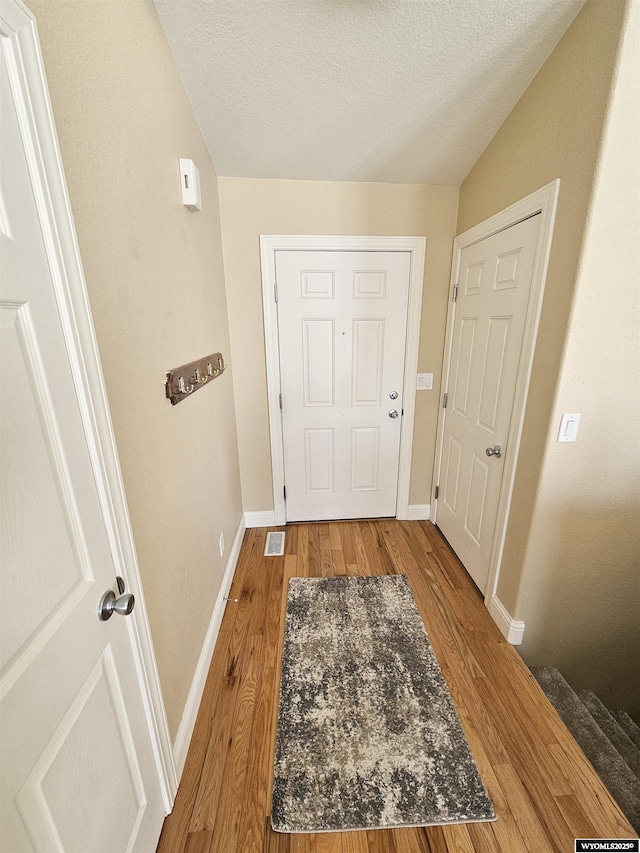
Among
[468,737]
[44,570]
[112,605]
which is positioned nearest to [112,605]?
[112,605]

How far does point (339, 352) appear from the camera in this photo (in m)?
2.27

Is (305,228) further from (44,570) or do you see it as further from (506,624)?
(506,624)

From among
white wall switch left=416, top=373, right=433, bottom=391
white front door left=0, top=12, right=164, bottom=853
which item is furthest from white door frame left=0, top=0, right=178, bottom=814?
white wall switch left=416, top=373, right=433, bottom=391

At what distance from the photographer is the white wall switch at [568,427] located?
1354mm

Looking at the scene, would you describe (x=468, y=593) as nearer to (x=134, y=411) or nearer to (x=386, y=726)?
(x=386, y=726)

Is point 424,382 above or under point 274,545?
above

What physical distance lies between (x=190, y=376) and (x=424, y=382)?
5.33ft

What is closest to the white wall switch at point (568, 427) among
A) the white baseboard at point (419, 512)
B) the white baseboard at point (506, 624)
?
the white baseboard at point (506, 624)

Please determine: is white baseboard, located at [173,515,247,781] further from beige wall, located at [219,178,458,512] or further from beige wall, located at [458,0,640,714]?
beige wall, located at [458,0,640,714]

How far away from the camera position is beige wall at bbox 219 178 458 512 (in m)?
2.01

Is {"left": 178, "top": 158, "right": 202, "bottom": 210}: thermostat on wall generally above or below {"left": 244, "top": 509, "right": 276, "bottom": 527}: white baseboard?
above

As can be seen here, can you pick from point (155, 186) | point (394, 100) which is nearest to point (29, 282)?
point (155, 186)

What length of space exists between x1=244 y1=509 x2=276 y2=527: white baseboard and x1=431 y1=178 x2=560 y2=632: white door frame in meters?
1.49

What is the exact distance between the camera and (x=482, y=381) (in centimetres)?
186
